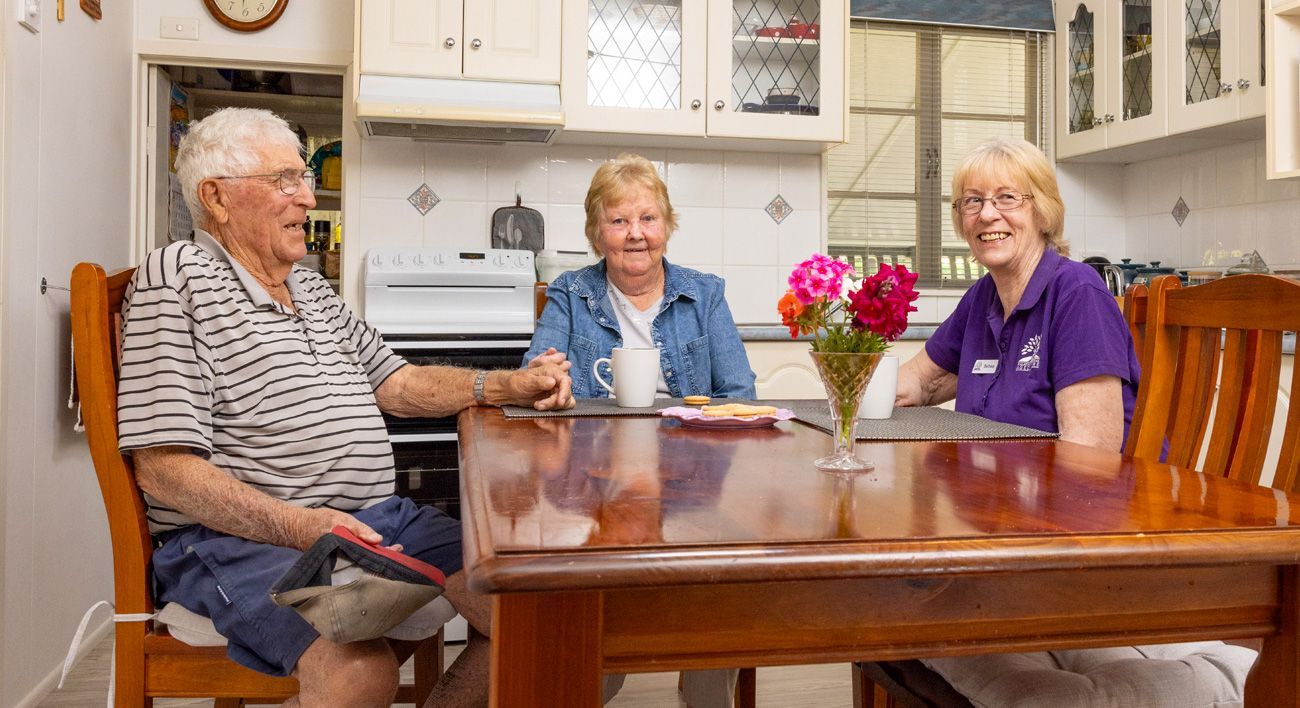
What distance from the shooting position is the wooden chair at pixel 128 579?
128 cm

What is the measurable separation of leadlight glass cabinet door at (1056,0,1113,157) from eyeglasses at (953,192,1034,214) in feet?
7.60

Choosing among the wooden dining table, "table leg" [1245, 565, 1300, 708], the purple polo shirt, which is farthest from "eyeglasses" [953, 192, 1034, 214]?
"table leg" [1245, 565, 1300, 708]

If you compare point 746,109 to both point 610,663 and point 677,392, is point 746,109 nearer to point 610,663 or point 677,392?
point 677,392

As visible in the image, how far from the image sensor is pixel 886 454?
1.26 meters

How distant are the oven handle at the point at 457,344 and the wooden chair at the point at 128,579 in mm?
1712

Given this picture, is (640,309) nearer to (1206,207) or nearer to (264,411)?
(264,411)

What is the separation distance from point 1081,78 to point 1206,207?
2.30 ft

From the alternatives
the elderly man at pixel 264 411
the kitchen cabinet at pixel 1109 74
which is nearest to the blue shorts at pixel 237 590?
the elderly man at pixel 264 411

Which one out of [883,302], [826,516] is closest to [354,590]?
[826,516]

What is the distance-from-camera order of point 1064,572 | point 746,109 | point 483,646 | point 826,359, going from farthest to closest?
1. point 746,109
2. point 483,646
3. point 826,359
4. point 1064,572

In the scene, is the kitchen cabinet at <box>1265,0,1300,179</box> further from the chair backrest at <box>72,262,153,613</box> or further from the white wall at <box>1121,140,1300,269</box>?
the chair backrest at <box>72,262,153,613</box>

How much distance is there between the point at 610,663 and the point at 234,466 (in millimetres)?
886

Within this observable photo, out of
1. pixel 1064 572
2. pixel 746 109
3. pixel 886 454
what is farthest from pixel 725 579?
pixel 746 109

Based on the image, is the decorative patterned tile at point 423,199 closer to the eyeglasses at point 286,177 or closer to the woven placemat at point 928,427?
the eyeglasses at point 286,177
